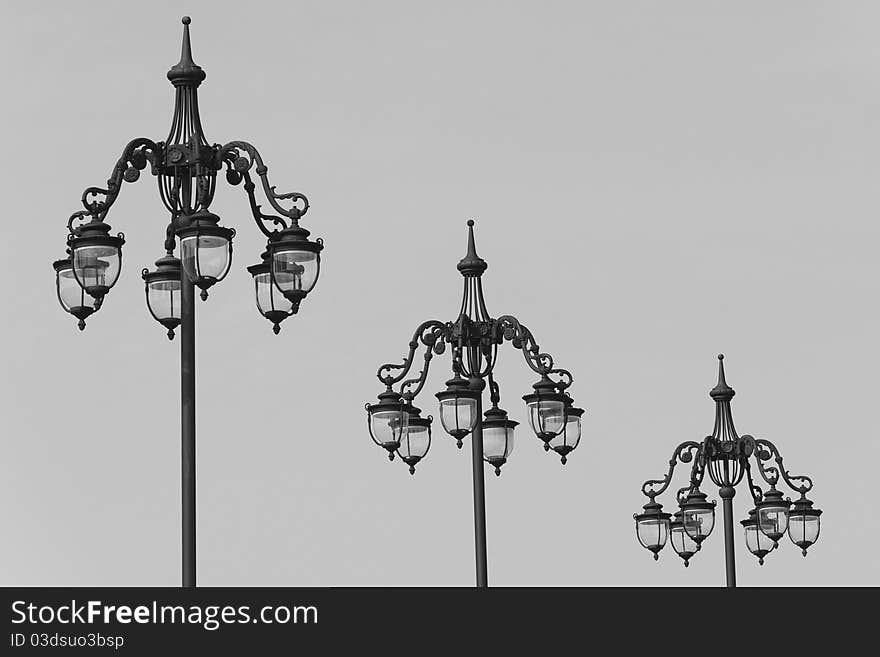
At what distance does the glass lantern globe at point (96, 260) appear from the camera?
17859mm

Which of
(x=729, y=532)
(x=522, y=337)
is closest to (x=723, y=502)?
(x=729, y=532)

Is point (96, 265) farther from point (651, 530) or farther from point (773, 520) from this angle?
point (773, 520)

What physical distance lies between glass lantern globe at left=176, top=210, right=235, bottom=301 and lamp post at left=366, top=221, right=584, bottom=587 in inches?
226

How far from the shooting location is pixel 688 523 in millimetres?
29719

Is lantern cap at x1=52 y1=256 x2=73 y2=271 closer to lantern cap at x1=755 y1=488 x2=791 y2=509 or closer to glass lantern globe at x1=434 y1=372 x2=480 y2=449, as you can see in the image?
glass lantern globe at x1=434 y1=372 x2=480 y2=449

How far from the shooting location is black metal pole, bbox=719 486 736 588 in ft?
96.2

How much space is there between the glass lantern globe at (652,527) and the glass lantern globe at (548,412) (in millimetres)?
6313

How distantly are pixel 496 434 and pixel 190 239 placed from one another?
Result: 7474 mm

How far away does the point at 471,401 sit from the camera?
22891 millimetres

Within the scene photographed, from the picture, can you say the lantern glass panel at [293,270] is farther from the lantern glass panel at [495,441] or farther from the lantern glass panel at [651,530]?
the lantern glass panel at [651,530]

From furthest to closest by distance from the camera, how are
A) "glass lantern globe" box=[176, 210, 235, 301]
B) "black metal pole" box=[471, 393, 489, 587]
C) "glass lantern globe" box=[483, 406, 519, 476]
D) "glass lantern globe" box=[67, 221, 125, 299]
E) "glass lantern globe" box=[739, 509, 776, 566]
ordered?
"glass lantern globe" box=[739, 509, 776, 566], "glass lantern globe" box=[483, 406, 519, 476], "black metal pole" box=[471, 393, 489, 587], "glass lantern globe" box=[67, 221, 125, 299], "glass lantern globe" box=[176, 210, 235, 301]

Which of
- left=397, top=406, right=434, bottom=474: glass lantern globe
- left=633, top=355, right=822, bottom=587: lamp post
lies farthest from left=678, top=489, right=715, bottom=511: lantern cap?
left=397, top=406, right=434, bottom=474: glass lantern globe

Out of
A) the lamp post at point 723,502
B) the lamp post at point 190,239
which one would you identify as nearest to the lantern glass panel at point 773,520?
the lamp post at point 723,502
